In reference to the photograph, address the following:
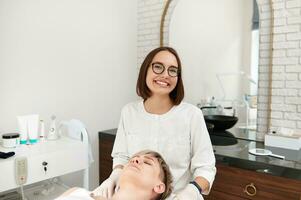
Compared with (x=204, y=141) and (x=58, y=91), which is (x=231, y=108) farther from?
(x=58, y=91)

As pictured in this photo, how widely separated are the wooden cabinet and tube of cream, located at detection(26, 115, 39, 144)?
4.11 ft

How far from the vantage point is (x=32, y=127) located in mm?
1833

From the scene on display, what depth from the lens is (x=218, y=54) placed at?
7.59ft

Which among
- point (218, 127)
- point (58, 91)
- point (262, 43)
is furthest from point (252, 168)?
point (58, 91)

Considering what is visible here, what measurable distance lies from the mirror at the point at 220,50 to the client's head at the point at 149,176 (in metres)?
1.22

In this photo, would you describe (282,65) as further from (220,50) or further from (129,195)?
(129,195)

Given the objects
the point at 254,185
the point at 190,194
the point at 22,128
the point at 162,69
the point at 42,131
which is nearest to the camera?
the point at 190,194

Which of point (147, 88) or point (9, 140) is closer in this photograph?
point (147, 88)

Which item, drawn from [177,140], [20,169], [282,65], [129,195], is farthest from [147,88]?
[282,65]

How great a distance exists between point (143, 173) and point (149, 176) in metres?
0.03

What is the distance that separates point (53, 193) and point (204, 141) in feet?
3.84

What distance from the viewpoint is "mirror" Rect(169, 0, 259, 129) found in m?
2.13

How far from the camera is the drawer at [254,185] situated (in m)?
1.46

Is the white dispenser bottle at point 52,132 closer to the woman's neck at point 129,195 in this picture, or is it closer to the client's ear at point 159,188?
the woman's neck at point 129,195
